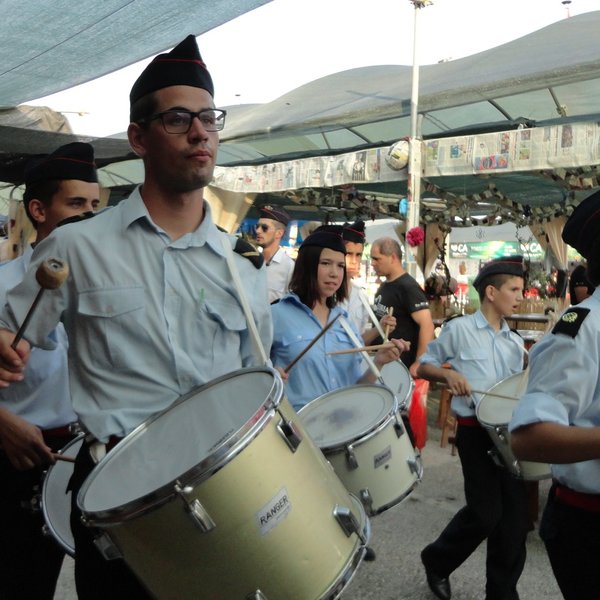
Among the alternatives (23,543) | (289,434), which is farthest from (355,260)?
(289,434)

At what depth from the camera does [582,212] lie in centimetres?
191

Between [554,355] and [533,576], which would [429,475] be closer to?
[533,576]

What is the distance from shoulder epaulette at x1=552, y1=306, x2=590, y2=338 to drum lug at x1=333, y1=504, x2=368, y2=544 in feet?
2.22

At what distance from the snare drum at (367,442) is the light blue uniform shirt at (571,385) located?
40.3 inches

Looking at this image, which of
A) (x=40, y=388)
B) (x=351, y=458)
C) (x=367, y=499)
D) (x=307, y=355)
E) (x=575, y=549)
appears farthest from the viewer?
(x=307, y=355)

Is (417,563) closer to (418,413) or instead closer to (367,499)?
(367,499)

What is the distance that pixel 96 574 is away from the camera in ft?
5.52

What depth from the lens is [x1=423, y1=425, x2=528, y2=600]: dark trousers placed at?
3473 mm

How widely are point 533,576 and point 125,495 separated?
3.20 metres

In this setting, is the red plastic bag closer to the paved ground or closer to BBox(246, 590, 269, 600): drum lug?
the paved ground

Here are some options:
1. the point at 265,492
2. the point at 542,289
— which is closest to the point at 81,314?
the point at 265,492

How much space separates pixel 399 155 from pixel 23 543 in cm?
714

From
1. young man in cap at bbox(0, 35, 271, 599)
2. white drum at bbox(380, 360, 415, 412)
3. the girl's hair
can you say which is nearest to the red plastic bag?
white drum at bbox(380, 360, 415, 412)

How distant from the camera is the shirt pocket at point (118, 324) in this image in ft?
5.57
